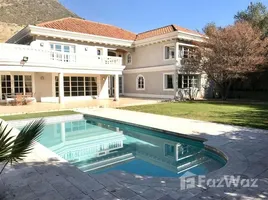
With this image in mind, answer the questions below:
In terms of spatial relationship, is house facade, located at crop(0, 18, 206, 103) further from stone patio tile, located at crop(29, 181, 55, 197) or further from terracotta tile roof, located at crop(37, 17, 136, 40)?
stone patio tile, located at crop(29, 181, 55, 197)

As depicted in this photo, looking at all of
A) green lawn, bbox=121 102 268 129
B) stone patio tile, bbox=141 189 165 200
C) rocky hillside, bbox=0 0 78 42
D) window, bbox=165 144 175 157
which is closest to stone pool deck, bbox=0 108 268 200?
stone patio tile, bbox=141 189 165 200

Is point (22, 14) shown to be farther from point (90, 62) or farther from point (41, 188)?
point (41, 188)

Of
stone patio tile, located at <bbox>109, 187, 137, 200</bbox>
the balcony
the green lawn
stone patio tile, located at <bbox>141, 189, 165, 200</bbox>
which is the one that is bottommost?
stone patio tile, located at <bbox>109, 187, 137, 200</bbox>

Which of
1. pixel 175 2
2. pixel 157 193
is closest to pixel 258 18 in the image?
pixel 175 2

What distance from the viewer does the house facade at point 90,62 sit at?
694 inches

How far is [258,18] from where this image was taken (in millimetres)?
27859

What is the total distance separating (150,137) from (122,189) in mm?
5326

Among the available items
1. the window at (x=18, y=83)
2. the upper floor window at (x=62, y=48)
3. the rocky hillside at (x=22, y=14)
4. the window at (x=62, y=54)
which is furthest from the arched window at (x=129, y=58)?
the rocky hillside at (x=22, y=14)

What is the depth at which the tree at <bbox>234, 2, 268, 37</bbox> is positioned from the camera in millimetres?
26147

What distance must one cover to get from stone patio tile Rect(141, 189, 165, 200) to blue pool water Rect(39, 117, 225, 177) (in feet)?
6.52

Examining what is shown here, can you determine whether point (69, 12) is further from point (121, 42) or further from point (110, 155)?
point (110, 155)

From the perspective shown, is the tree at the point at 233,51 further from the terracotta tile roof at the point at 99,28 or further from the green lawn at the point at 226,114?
the green lawn at the point at 226,114

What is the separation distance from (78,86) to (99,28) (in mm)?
8076

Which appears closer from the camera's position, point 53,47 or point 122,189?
point 122,189
